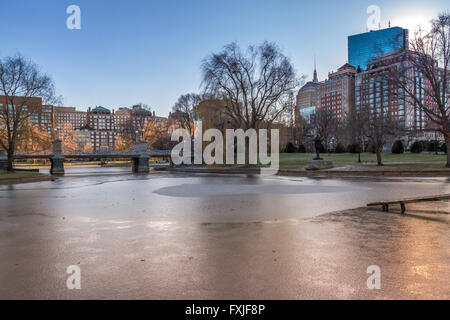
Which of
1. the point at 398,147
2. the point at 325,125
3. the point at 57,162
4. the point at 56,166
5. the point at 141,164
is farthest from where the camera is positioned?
the point at 325,125

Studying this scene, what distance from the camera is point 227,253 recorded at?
5664 millimetres

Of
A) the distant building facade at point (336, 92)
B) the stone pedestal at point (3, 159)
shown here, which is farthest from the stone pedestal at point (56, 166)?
the distant building facade at point (336, 92)

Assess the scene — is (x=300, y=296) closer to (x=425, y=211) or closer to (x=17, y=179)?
(x=425, y=211)

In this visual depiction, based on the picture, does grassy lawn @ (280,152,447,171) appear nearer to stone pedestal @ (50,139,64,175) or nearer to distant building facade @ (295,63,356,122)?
stone pedestal @ (50,139,64,175)

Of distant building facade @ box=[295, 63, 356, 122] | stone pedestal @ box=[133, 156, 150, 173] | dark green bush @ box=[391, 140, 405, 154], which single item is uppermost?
distant building facade @ box=[295, 63, 356, 122]

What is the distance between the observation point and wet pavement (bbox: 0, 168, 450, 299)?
415cm

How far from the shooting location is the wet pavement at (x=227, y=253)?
13.6 feet

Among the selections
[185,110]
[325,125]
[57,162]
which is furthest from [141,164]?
[325,125]

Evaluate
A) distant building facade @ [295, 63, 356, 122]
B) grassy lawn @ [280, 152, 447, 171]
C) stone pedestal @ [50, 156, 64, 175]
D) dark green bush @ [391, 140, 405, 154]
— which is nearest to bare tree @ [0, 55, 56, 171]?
stone pedestal @ [50, 156, 64, 175]

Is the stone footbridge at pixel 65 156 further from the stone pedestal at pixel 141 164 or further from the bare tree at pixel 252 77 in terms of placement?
the bare tree at pixel 252 77

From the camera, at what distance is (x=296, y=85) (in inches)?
1494

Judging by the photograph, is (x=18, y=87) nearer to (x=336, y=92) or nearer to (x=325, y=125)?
(x=325, y=125)
